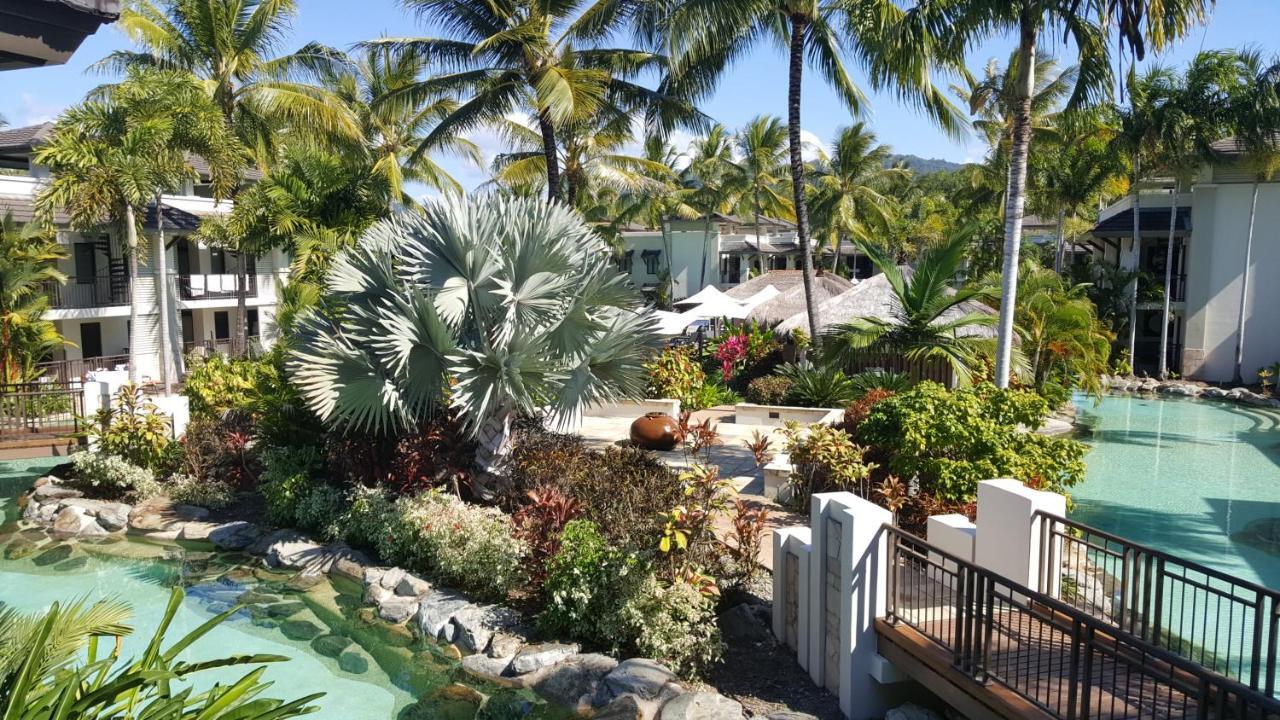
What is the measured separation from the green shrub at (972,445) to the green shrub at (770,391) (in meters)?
8.01

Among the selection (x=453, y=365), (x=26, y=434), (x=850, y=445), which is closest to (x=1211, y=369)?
(x=850, y=445)

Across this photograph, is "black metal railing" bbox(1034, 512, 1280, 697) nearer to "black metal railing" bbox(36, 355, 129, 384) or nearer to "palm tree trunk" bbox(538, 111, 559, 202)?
"palm tree trunk" bbox(538, 111, 559, 202)

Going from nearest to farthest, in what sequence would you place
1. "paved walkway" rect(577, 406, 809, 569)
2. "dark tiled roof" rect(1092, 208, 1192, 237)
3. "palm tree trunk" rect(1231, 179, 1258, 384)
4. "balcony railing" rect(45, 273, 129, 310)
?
"paved walkway" rect(577, 406, 809, 569) → "balcony railing" rect(45, 273, 129, 310) → "palm tree trunk" rect(1231, 179, 1258, 384) → "dark tiled roof" rect(1092, 208, 1192, 237)

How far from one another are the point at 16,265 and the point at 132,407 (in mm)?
7838

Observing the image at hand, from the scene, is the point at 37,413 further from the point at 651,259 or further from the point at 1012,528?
the point at 651,259

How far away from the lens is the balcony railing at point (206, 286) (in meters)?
28.8

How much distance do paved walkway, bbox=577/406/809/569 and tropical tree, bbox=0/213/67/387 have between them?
41.7 feet

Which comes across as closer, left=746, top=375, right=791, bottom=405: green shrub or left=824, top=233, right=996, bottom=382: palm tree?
left=824, top=233, right=996, bottom=382: palm tree

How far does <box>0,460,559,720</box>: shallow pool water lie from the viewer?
354 inches

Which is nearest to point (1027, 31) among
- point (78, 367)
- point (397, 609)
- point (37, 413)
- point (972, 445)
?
point (972, 445)

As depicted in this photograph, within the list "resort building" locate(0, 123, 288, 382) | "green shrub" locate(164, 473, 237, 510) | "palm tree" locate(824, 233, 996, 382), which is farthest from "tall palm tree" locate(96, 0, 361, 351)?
"palm tree" locate(824, 233, 996, 382)

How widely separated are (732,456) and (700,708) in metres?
8.26

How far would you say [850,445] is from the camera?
12.0 meters

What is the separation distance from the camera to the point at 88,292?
26250 millimetres
